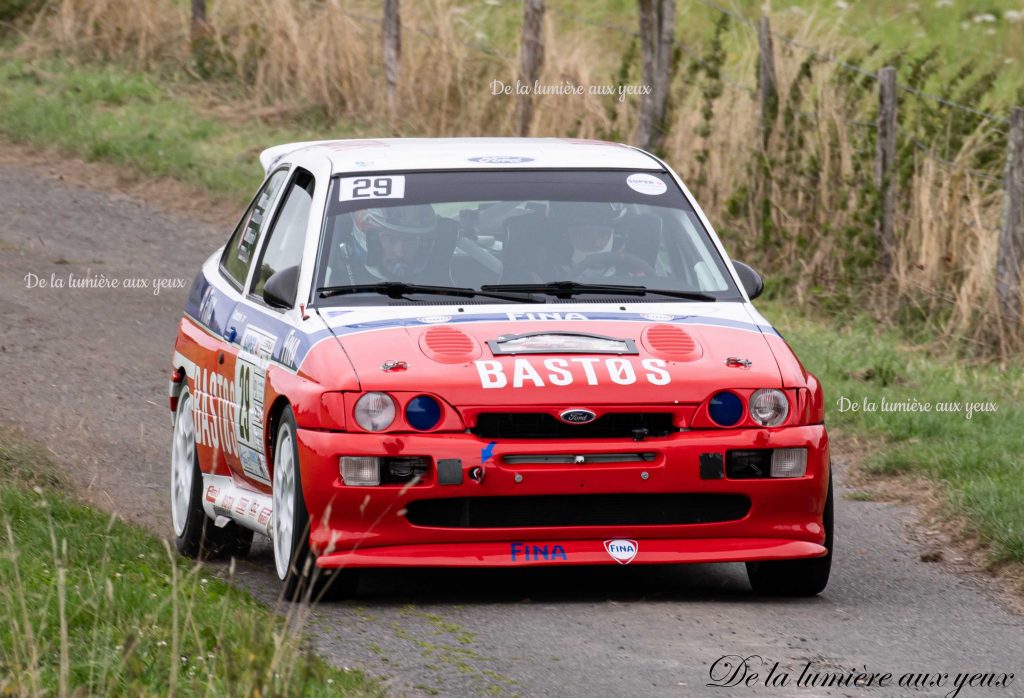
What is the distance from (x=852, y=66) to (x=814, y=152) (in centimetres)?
91

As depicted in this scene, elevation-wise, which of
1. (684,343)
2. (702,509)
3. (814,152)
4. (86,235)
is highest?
(684,343)

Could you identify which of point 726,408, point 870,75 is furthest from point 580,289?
point 870,75

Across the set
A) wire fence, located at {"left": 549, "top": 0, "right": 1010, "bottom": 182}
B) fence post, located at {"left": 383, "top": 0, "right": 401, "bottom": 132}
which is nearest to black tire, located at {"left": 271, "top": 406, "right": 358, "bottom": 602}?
wire fence, located at {"left": 549, "top": 0, "right": 1010, "bottom": 182}

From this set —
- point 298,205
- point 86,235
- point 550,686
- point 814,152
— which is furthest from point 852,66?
point 550,686

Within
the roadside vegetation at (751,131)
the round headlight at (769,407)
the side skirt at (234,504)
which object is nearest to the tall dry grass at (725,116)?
the roadside vegetation at (751,131)

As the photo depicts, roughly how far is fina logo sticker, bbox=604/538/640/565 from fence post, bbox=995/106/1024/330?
6.69 meters

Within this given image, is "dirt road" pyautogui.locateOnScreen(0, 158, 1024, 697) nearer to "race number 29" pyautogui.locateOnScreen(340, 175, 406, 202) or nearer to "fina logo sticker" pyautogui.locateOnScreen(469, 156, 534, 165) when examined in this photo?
"race number 29" pyautogui.locateOnScreen(340, 175, 406, 202)

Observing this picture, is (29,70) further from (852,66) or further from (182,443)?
(182,443)

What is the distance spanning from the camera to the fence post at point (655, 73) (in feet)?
55.0

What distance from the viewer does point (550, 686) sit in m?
5.61

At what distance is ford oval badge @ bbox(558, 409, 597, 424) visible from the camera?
21.6 feet

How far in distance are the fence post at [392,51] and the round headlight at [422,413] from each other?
13935 millimetres

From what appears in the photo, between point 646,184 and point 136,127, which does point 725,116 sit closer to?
point 136,127

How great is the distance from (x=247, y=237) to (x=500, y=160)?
138 cm
